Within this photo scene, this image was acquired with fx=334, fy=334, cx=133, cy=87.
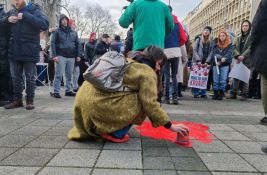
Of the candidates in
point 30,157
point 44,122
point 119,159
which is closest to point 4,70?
point 44,122

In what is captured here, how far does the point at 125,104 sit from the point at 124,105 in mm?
15

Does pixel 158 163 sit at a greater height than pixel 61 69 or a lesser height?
lesser

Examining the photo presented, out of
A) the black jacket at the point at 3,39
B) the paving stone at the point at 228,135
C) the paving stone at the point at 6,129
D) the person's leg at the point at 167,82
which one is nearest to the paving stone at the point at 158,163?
the paving stone at the point at 228,135

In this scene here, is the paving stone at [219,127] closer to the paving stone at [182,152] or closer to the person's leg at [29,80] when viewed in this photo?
the paving stone at [182,152]

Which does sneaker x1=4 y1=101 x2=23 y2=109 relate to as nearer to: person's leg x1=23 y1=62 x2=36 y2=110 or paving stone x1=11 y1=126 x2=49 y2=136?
person's leg x1=23 y1=62 x2=36 y2=110

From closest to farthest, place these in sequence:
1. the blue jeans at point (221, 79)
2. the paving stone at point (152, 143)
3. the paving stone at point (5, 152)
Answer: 1. the paving stone at point (5, 152)
2. the paving stone at point (152, 143)
3. the blue jeans at point (221, 79)

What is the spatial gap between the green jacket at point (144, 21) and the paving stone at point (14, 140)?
7.69 feet

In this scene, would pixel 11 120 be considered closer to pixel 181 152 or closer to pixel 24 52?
pixel 24 52

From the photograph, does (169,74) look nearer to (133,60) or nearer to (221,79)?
(221,79)

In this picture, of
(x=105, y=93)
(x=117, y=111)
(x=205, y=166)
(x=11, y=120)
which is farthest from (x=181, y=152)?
(x=11, y=120)

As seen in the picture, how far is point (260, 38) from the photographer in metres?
4.63

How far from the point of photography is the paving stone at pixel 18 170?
2.63m

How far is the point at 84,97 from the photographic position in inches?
138

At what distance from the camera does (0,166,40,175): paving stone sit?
8.64 feet
